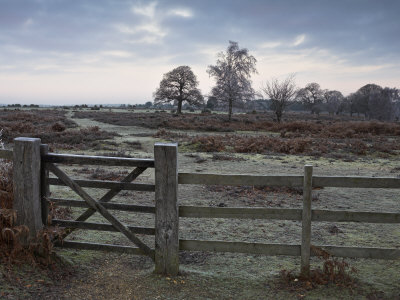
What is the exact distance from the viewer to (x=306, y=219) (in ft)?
14.9

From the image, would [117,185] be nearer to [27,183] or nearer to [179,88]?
[27,183]

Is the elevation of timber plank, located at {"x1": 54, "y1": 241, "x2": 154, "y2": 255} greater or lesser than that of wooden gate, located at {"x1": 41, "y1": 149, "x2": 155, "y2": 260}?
lesser

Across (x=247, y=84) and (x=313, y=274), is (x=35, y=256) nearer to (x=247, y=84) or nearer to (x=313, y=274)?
(x=313, y=274)

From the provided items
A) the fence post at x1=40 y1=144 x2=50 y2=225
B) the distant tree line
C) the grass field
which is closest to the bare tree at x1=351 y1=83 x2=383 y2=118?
the distant tree line

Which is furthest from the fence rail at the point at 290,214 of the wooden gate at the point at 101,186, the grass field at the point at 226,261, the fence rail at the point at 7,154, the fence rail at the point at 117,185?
the fence rail at the point at 7,154

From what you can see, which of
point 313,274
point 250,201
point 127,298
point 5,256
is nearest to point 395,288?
point 313,274

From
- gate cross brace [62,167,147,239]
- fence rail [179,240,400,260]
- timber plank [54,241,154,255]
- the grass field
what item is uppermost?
gate cross brace [62,167,147,239]

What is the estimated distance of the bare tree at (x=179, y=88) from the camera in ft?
209

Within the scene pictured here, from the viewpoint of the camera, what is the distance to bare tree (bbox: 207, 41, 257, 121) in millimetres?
42719

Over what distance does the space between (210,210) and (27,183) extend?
8.23ft

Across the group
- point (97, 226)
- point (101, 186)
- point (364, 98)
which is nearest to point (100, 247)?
point (97, 226)

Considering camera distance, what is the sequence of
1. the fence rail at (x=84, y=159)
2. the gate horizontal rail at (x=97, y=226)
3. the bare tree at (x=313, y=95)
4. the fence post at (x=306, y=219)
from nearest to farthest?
the fence post at (x=306, y=219) < the fence rail at (x=84, y=159) < the gate horizontal rail at (x=97, y=226) < the bare tree at (x=313, y=95)

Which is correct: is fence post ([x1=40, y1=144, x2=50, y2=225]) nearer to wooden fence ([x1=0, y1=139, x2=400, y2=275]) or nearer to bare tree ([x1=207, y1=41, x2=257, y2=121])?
wooden fence ([x1=0, y1=139, x2=400, y2=275])

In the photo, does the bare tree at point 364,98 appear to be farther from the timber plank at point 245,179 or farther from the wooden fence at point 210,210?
the timber plank at point 245,179
